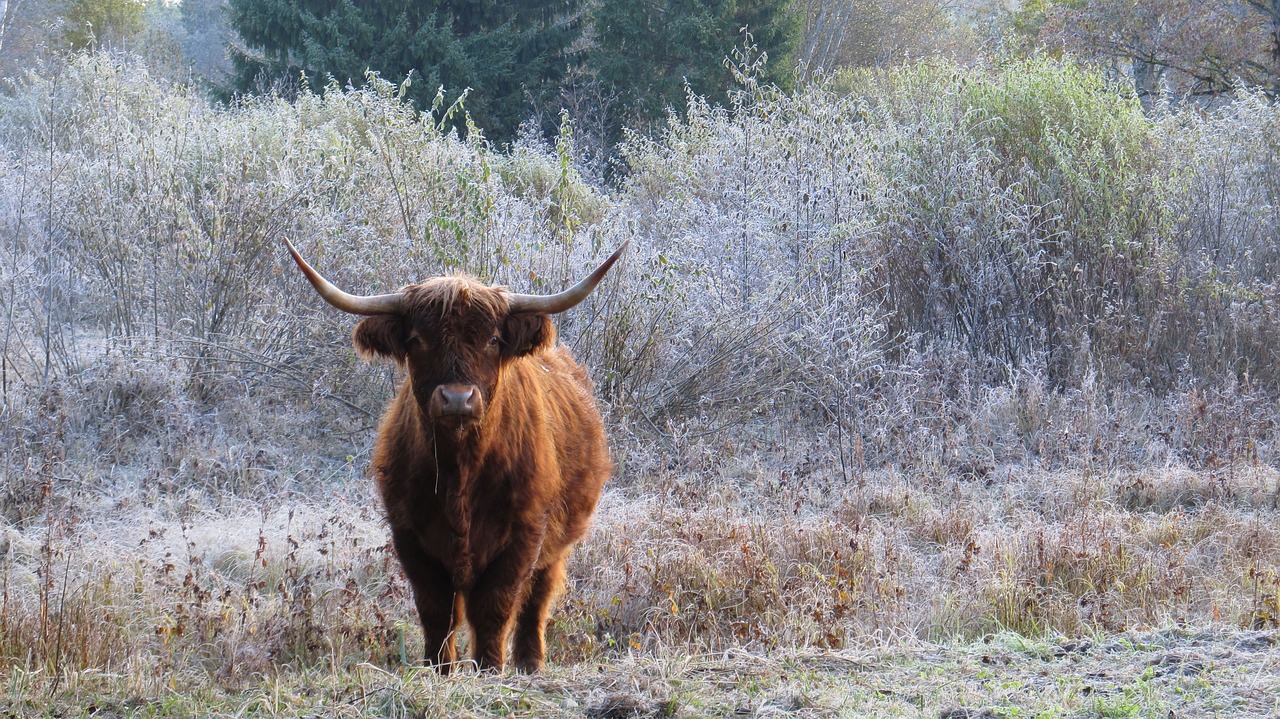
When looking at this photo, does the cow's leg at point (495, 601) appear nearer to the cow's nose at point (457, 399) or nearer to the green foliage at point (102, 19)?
the cow's nose at point (457, 399)

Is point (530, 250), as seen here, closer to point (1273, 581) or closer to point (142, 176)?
point (142, 176)

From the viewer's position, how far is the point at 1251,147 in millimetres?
12734

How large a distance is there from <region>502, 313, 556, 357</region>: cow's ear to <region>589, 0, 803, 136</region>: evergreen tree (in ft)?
67.8

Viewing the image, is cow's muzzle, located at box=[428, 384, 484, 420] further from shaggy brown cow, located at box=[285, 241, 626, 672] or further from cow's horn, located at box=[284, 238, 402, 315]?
cow's horn, located at box=[284, 238, 402, 315]

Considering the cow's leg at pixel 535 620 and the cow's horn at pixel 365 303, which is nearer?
the cow's horn at pixel 365 303

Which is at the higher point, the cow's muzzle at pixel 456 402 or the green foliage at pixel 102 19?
the green foliage at pixel 102 19

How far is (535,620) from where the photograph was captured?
514cm

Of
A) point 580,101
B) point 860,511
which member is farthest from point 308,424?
point 580,101

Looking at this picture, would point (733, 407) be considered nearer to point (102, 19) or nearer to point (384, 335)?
point (384, 335)

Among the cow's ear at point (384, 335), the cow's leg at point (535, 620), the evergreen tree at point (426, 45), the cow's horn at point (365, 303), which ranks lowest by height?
the cow's leg at point (535, 620)

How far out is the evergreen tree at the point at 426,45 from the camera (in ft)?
78.6

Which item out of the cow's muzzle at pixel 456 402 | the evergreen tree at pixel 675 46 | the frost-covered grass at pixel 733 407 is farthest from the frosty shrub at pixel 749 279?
the evergreen tree at pixel 675 46

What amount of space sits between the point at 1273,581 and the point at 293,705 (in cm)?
447

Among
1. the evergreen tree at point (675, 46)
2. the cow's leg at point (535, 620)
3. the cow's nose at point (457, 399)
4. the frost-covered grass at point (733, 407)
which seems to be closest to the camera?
the cow's nose at point (457, 399)
